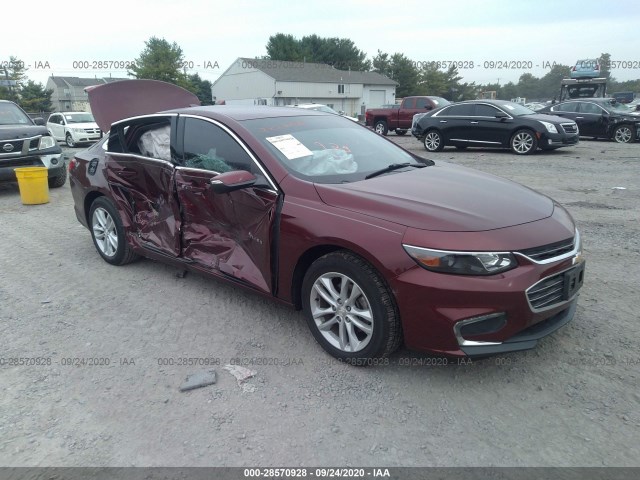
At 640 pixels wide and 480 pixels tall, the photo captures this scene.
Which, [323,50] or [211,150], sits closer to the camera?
[211,150]

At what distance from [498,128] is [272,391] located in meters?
13.1

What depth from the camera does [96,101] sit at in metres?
6.32

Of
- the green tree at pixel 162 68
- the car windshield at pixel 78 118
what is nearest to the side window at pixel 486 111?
the car windshield at pixel 78 118

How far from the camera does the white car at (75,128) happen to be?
2084cm

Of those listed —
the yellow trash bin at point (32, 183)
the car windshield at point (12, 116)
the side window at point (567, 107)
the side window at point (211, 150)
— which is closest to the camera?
the side window at point (211, 150)

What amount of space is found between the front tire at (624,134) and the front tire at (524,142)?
17.5 feet

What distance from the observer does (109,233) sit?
5.34 meters

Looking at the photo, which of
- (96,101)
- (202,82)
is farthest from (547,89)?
(96,101)

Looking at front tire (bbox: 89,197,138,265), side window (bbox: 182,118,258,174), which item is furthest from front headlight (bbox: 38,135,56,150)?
side window (bbox: 182,118,258,174)

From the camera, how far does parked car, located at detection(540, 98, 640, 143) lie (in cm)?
1673

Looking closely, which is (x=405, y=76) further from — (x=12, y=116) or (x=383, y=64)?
(x=12, y=116)

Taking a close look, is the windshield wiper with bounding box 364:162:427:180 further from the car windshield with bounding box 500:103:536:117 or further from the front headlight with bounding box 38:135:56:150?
the car windshield with bounding box 500:103:536:117

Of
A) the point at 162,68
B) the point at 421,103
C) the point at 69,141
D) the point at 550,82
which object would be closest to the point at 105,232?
the point at 69,141

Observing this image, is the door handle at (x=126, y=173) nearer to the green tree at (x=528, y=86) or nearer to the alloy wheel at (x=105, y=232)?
the alloy wheel at (x=105, y=232)
